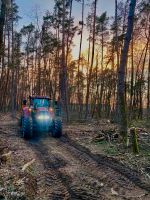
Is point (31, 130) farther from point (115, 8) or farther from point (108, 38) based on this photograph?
point (108, 38)

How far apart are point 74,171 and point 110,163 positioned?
1830mm

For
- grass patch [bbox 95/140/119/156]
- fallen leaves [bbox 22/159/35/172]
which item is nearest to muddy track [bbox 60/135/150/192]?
grass patch [bbox 95/140/119/156]

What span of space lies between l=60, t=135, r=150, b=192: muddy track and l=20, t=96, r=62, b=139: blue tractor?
2.00m

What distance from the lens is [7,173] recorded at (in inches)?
362

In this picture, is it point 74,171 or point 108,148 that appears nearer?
point 74,171

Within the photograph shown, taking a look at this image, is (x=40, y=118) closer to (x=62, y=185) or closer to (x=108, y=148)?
(x=108, y=148)

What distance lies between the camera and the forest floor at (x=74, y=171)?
8.19m

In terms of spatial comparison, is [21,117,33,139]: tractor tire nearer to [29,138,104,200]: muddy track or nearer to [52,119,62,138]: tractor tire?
[52,119,62,138]: tractor tire

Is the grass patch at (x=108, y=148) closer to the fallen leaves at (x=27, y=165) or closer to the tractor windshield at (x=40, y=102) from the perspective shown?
the fallen leaves at (x=27, y=165)

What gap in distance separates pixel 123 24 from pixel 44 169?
24.4 meters

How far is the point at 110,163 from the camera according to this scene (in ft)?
38.8

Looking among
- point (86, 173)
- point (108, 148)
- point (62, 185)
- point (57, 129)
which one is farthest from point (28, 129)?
point (62, 185)

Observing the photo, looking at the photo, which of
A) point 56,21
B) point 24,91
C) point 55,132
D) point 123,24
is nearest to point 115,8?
point 123,24

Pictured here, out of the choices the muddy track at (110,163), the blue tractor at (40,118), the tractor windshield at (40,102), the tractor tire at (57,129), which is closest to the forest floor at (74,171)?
the muddy track at (110,163)
